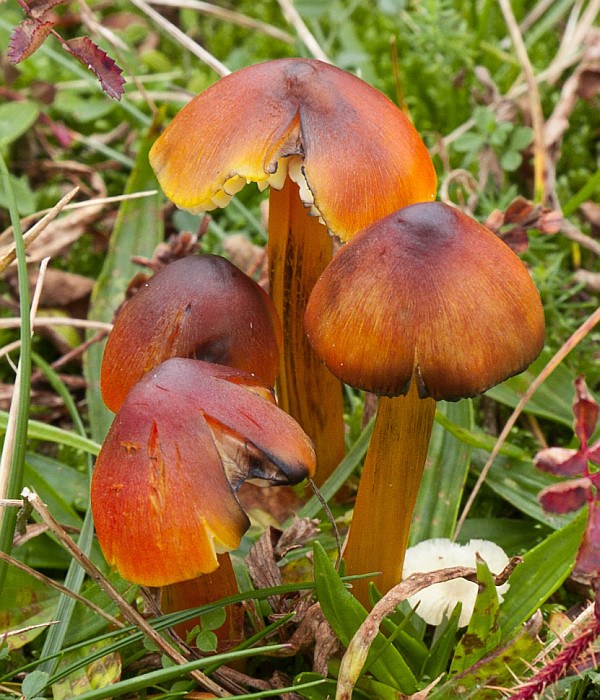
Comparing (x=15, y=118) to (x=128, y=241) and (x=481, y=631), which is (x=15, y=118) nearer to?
(x=128, y=241)

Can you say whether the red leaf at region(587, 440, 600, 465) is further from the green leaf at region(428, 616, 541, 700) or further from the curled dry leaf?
the curled dry leaf

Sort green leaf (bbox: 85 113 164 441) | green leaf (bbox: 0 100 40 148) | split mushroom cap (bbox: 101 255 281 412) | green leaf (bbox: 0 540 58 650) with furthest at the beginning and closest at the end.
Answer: green leaf (bbox: 0 100 40 148), green leaf (bbox: 85 113 164 441), green leaf (bbox: 0 540 58 650), split mushroom cap (bbox: 101 255 281 412)

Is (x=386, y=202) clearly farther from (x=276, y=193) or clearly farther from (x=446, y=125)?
(x=446, y=125)

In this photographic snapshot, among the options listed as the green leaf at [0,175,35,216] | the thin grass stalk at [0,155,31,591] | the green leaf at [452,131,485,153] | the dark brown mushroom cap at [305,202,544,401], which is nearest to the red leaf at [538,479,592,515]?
the dark brown mushroom cap at [305,202,544,401]

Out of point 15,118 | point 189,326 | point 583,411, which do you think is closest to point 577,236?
point 189,326

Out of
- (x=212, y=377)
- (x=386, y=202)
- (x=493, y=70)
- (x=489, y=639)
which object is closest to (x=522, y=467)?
(x=489, y=639)

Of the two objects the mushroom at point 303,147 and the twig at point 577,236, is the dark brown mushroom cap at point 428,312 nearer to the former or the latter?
the mushroom at point 303,147

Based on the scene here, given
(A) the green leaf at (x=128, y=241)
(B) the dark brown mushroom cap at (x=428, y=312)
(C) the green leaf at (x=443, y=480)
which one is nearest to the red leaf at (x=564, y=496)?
(B) the dark brown mushroom cap at (x=428, y=312)
